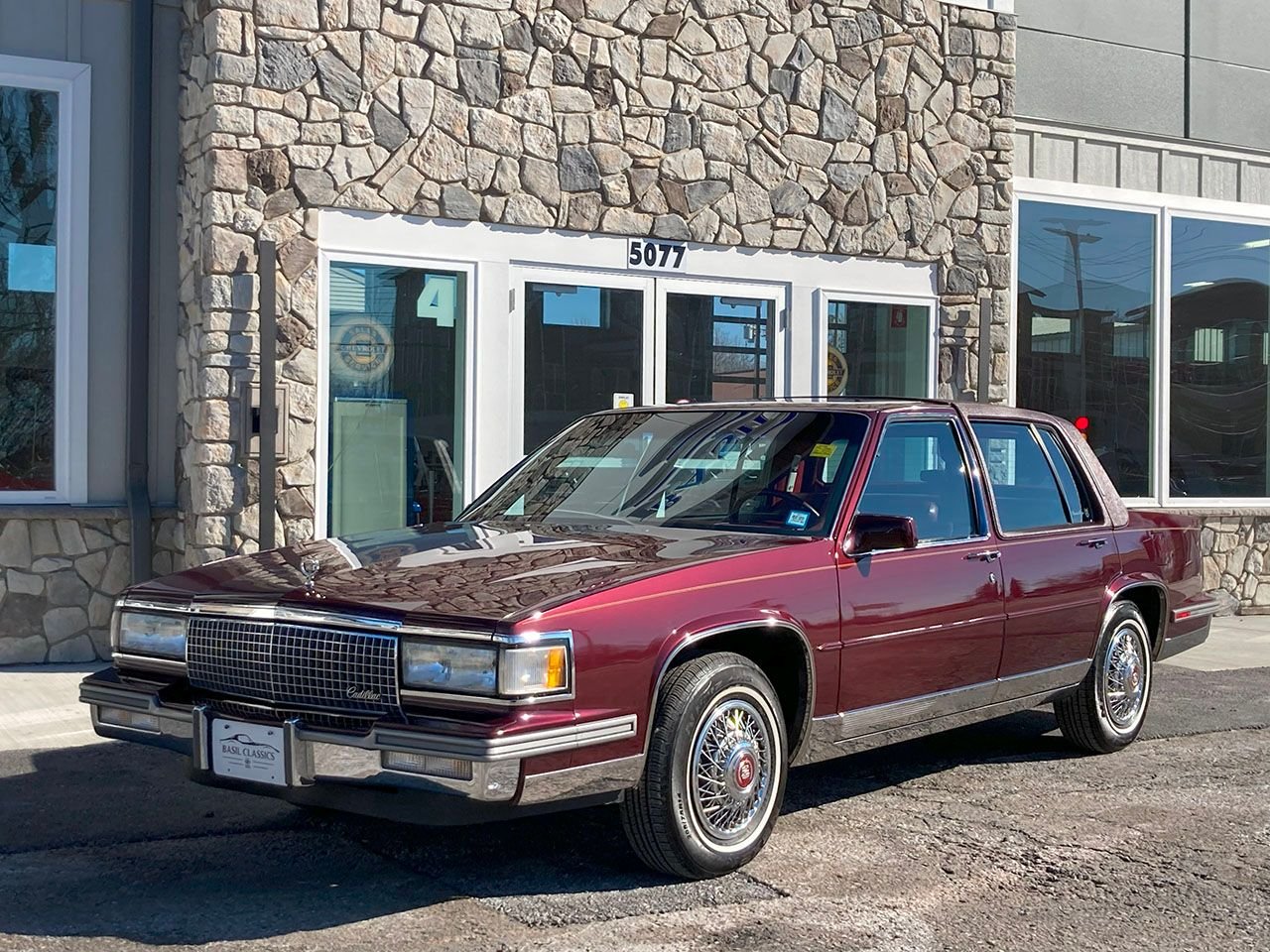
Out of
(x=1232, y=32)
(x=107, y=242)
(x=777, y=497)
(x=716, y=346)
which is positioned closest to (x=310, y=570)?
(x=777, y=497)

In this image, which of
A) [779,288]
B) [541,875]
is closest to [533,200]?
[779,288]

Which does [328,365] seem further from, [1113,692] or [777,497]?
[1113,692]

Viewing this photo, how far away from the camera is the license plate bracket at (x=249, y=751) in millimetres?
4594

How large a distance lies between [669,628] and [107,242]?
6.31 metres

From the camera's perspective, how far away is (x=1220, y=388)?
14430mm

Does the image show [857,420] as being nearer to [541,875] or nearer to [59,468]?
[541,875]

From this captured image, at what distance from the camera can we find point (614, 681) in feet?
15.4

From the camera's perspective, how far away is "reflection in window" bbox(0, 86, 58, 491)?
9.59 metres

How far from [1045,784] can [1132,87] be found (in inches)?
342

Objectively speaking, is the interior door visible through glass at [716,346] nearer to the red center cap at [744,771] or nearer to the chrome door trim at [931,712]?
the chrome door trim at [931,712]

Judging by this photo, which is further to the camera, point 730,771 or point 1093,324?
point 1093,324

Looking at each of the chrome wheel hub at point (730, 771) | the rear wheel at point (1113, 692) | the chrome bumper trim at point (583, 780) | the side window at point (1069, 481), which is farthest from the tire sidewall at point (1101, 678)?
the chrome bumper trim at point (583, 780)

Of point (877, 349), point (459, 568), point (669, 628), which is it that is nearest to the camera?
point (669, 628)

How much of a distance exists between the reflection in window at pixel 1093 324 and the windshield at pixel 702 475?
736 cm
